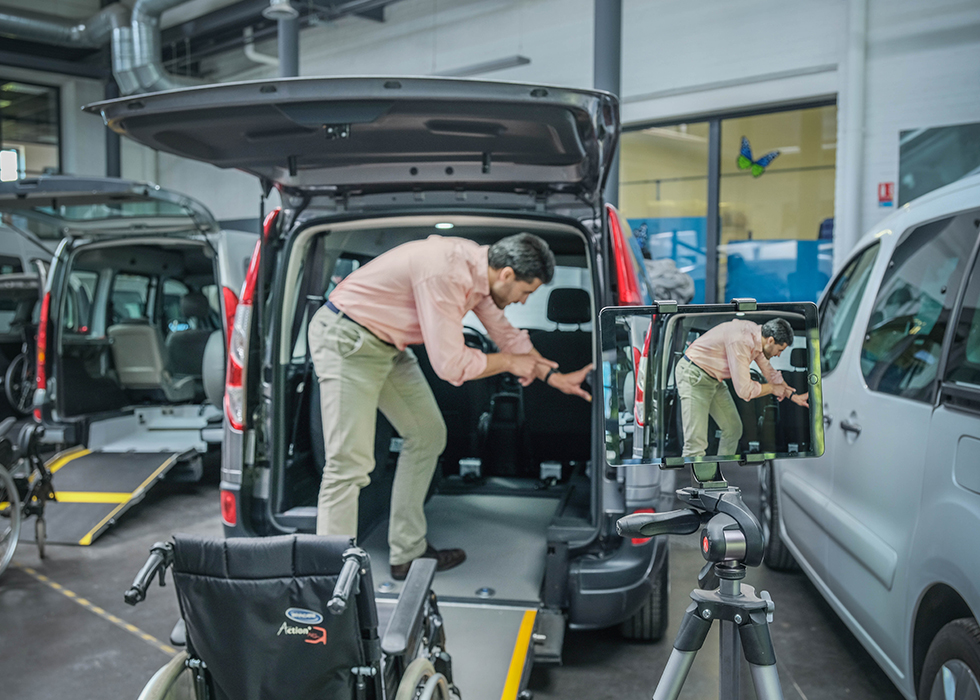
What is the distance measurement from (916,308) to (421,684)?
1.94 m

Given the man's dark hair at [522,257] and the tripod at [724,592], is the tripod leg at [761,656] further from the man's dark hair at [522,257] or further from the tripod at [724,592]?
the man's dark hair at [522,257]

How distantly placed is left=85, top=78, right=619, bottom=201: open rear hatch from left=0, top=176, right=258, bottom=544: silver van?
1.93m

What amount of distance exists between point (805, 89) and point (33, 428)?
6893 millimetres

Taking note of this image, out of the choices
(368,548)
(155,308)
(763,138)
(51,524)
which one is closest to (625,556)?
(368,548)

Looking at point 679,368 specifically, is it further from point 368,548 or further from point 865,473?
point 368,548

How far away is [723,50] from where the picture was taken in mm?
7691

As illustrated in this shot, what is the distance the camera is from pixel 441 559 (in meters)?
3.35

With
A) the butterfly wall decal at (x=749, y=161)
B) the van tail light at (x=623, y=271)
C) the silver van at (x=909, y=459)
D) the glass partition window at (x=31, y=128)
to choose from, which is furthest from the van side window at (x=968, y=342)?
the glass partition window at (x=31, y=128)

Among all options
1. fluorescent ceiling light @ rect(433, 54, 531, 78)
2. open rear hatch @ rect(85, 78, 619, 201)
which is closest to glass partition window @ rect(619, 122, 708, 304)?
fluorescent ceiling light @ rect(433, 54, 531, 78)

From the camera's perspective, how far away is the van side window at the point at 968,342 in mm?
1994

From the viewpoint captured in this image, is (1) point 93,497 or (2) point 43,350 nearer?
(1) point 93,497

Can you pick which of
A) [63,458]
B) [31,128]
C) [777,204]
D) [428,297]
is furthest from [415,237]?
[31,128]

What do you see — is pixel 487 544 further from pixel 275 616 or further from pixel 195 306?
pixel 195 306

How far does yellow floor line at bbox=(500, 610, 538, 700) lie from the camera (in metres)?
2.44
